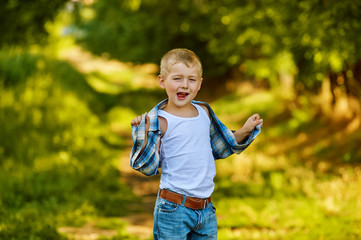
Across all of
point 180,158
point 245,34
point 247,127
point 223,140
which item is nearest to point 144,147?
point 180,158

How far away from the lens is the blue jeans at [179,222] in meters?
2.99

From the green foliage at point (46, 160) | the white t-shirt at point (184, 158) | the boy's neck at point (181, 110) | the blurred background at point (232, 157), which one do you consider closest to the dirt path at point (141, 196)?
the blurred background at point (232, 157)

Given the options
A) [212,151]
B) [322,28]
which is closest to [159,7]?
[322,28]

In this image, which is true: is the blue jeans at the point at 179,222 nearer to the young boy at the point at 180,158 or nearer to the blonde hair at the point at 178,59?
the young boy at the point at 180,158

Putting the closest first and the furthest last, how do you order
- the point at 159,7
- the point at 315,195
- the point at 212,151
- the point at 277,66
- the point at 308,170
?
the point at 212,151 → the point at 315,195 → the point at 308,170 → the point at 277,66 → the point at 159,7

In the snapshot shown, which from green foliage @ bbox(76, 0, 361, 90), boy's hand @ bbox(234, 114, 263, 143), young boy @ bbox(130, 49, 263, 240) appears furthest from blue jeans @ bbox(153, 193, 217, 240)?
green foliage @ bbox(76, 0, 361, 90)

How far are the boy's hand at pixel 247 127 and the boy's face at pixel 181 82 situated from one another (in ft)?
1.50

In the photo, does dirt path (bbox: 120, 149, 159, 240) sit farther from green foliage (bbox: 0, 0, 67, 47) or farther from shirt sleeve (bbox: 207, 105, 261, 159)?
green foliage (bbox: 0, 0, 67, 47)

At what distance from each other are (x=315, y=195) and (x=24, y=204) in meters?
4.44

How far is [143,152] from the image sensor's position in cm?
291

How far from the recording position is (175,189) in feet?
9.96

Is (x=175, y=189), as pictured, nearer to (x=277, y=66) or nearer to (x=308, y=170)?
(x=308, y=170)

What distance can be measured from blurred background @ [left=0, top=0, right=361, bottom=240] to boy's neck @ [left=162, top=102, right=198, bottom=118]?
281cm

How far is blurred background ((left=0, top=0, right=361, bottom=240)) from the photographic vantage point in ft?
20.6
